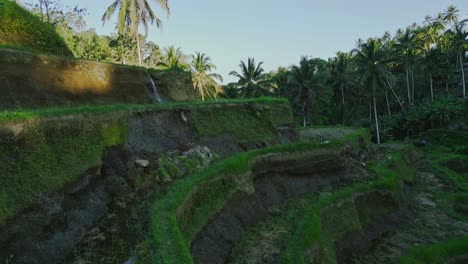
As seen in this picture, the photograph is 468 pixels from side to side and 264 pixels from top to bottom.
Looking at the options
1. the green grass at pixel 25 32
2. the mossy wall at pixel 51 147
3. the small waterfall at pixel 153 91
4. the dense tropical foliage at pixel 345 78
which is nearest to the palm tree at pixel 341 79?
the dense tropical foliage at pixel 345 78

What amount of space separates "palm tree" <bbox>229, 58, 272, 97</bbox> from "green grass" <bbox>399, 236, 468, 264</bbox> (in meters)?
32.7

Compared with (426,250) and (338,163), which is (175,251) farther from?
(338,163)

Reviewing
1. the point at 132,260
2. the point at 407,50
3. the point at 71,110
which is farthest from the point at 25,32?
the point at 407,50

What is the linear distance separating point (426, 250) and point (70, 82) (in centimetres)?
1576

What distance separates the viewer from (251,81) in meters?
45.8

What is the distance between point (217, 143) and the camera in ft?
51.7

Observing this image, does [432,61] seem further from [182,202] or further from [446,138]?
[182,202]

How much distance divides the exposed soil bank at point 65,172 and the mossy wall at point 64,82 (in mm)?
2826

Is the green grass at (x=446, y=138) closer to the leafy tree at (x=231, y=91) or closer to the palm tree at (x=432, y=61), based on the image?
the palm tree at (x=432, y=61)

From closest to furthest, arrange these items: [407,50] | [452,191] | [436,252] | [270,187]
→ [436,252] → [270,187] → [452,191] → [407,50]

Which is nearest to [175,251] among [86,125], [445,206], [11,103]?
[86,125]

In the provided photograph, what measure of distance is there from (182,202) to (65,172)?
3201mm

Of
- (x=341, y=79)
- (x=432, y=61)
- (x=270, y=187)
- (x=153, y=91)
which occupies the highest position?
(x=432, y=61)

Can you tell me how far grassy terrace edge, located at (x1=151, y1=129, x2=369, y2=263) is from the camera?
305 inches
